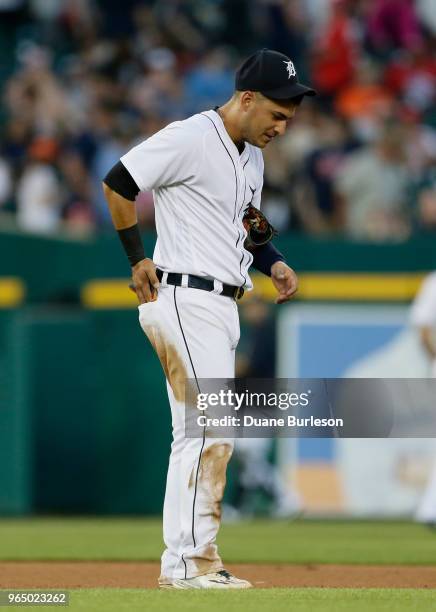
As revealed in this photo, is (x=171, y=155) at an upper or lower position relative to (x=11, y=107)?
lower

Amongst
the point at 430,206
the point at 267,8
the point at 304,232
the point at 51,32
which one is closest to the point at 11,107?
the point at 51,32

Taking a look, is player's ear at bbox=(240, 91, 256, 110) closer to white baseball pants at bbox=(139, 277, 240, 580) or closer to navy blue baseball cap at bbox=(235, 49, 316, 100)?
navy blue baseball cap at bbox=(235, 49, 316, 100)

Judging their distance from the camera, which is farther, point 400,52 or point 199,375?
point 400,52

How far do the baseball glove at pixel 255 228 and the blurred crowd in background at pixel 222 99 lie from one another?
18.9 ft

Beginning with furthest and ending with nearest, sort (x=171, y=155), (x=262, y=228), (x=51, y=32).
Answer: (x=51, y=32) → (x=262, y=228) → (x=171, y=155)

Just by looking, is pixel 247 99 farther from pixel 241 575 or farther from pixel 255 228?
pixel 241 575

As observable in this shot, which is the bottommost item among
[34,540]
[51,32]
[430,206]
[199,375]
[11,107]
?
[34,540]

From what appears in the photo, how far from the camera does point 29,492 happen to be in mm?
11992

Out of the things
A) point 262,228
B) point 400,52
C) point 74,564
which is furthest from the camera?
point 400,52

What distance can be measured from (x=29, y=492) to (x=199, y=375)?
21.2 ft

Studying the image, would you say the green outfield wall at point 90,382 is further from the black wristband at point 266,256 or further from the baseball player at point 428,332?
the black wristband at point 266,256

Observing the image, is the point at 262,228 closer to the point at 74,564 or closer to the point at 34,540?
the point at 74,564

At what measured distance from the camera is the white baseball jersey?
5746 millimetres

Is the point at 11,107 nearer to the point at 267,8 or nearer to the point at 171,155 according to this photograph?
the point at 267,8
